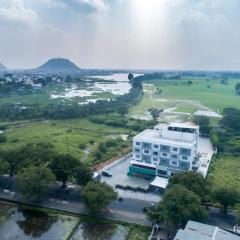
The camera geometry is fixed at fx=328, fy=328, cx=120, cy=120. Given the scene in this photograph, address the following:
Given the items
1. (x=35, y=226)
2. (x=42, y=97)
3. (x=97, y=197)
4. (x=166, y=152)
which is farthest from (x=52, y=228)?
(x=42, y=97)

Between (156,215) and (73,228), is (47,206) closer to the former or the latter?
(73,228)

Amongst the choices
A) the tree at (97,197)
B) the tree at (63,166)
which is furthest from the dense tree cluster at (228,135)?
the tree at (97,197)

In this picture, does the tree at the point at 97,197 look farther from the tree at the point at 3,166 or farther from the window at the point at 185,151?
the window at the point at 185,151

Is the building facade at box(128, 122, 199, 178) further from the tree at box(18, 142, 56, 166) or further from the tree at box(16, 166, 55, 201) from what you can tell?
the tree at box(16, 166, 55, 201)

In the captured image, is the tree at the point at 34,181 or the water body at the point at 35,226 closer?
the water body at the point at 35,226

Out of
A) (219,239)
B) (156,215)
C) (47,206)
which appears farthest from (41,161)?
(219,239)

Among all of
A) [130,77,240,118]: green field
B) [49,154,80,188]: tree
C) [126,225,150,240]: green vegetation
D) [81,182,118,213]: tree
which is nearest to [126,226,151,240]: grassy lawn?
[126,225,150,240]: green vegetation
